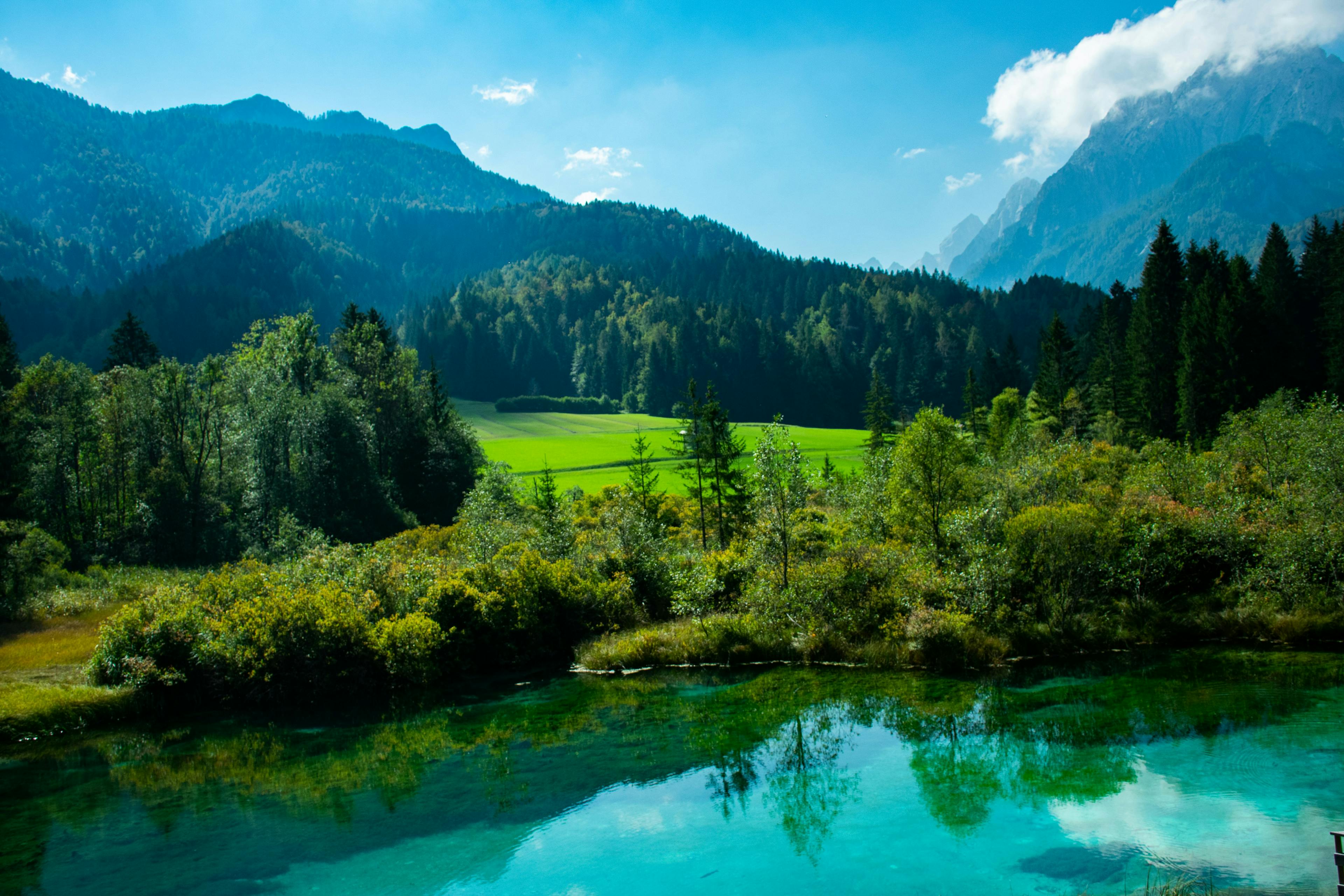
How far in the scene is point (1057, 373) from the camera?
7750 cm

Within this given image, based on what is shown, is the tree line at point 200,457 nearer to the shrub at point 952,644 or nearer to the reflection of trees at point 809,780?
the reflection of trees at point 809,780

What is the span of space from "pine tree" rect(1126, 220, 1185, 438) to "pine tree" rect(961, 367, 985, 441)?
55.3ft

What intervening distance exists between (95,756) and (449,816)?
48.2 ft

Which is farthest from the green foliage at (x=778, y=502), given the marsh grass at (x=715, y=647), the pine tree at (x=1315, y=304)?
the pine tree at (x=1315, y=304)

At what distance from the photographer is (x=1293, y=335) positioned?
63719 millimetres

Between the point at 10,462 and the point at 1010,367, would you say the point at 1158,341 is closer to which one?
the point at 1010,367

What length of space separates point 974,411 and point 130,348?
8802 cm

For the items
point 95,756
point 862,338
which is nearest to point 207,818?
point 95,756

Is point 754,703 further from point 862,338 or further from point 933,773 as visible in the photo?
point 862,338

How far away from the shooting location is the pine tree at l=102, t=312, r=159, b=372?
2889 inches

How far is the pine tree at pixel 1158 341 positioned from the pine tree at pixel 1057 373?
5.81 metres

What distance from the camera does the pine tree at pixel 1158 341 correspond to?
66750mm

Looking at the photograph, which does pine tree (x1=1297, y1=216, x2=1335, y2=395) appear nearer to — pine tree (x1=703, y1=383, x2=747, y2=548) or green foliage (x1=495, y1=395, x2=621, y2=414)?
pine tree (x1=703, y1=383, x2=747, y2=548)

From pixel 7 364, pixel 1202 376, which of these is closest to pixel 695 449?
pixel 1202 376
